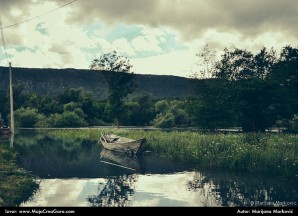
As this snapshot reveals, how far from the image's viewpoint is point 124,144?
33562 millimetres

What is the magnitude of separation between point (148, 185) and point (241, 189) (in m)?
4.67

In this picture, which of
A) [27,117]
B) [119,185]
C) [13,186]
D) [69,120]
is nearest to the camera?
[13,186]

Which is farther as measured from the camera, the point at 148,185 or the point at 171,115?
the point at 171,115

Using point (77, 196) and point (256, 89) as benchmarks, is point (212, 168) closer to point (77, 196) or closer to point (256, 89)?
point (77, 196)

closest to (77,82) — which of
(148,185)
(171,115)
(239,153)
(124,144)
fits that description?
(171,115)

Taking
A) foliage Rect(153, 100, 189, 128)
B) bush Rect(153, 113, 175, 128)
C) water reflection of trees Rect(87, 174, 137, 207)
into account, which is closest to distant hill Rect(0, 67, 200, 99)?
foliage Rect(153, 100, 189, 128)

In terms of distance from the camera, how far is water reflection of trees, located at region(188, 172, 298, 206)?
1559 cm

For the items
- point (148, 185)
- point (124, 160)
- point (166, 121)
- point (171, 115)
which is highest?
point (171, 115)

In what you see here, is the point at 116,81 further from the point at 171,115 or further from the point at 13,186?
the point at 13,186

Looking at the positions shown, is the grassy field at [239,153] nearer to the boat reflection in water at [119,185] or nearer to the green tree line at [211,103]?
the boat reflection in water at [119,185]

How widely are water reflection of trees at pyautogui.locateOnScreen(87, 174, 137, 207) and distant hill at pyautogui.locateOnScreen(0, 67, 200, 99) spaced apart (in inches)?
4799

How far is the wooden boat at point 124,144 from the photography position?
3188 cm

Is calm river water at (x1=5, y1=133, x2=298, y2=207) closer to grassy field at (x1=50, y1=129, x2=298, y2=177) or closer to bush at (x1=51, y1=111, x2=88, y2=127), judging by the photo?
grassy field at (x1=50, y1=129, x2=298, y2=177)
